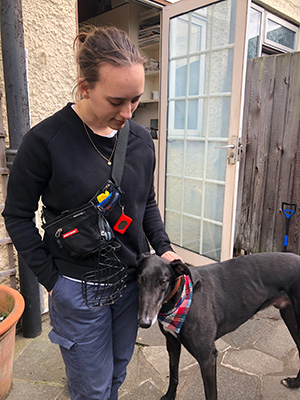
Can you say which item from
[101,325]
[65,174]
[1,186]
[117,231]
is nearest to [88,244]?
[117,231]

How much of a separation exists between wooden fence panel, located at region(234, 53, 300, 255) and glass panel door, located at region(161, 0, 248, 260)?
2.27ft

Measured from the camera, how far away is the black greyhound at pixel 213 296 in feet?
5.09

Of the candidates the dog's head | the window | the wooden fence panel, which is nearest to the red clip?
the dog's head

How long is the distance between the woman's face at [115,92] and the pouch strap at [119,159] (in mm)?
131

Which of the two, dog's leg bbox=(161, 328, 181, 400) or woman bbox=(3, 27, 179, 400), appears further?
dog's leg bbox=(161, 328, 181, 400)

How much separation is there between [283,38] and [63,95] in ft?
12.6

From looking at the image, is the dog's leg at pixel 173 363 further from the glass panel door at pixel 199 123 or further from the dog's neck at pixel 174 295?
the glass panel door at pixel 199 123

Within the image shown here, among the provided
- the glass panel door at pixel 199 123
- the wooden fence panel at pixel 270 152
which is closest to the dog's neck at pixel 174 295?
the glass panel door at pixel 199 123

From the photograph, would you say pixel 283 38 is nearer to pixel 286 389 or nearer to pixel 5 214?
pixel 286 389

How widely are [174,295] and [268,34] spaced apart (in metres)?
4.38

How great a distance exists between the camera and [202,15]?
3.31 m

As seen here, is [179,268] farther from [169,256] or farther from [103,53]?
[103,53]

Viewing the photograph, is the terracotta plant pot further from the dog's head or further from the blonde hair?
the blonde hair

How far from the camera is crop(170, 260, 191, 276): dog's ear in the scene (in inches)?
61.4
